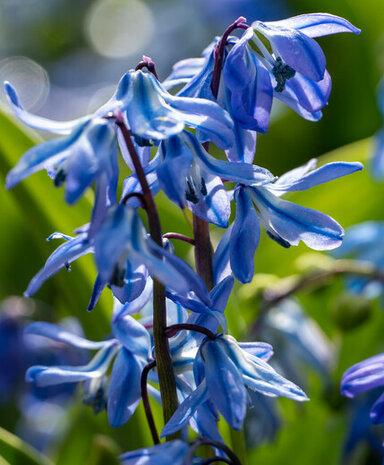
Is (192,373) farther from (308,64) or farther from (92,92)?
(92,92)

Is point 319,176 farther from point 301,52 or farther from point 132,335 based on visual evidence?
point 132,335

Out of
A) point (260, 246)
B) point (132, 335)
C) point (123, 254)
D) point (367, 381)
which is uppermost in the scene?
point (123, 254)

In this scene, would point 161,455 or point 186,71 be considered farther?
point 186,71

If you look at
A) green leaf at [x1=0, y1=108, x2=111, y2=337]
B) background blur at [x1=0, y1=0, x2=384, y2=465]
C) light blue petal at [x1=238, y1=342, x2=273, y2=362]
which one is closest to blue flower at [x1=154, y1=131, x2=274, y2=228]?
light blue petal at [x1=238, y1=342, x2=273, y2=362]

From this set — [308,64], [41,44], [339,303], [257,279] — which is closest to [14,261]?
[257,279]

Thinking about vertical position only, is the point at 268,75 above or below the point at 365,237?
above

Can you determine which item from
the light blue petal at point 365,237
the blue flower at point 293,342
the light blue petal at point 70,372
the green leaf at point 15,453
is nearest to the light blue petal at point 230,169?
the light blue petal at point 70,372

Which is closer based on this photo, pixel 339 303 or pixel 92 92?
pixel 339 303

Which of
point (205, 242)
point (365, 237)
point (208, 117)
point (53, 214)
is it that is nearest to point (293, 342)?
point (365, 237)
